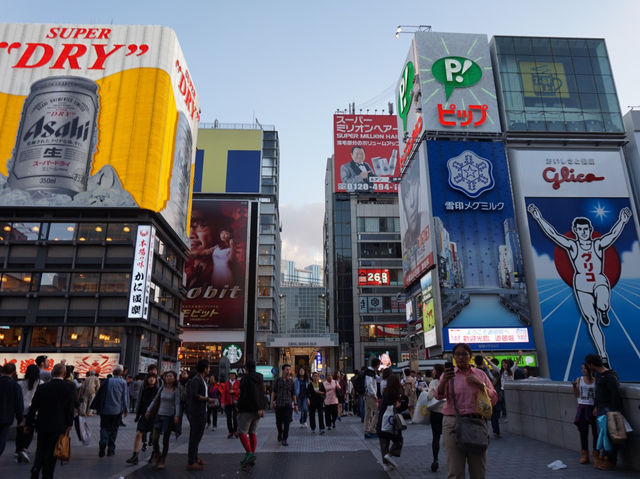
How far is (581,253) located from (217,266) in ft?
151

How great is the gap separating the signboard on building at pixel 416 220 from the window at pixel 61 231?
108 feet

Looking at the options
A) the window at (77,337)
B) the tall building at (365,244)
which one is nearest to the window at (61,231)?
the window at (77,337)

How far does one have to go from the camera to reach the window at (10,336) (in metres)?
40.4

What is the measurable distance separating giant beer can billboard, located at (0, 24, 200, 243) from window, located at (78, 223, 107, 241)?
81.4 inches

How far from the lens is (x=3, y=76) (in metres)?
45.6

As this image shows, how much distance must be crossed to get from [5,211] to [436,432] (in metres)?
46.2

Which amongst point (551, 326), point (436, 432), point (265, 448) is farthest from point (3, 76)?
point (551, 326)

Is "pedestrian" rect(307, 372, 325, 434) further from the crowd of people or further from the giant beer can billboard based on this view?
the giant beer can billboard

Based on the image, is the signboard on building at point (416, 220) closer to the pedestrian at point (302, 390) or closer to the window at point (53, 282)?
the pedestrian at point (302, 390)

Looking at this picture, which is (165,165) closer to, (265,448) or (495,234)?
(495,234)

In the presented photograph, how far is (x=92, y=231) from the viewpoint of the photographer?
43062 mm

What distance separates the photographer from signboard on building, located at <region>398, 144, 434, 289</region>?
1837 inches

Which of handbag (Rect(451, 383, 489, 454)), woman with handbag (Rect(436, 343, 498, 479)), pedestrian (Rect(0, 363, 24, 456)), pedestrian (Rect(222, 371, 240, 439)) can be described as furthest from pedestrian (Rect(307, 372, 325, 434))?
handbag (Rect(451, 383, 489, 454))

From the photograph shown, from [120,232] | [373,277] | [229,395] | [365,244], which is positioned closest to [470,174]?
[373,277]
